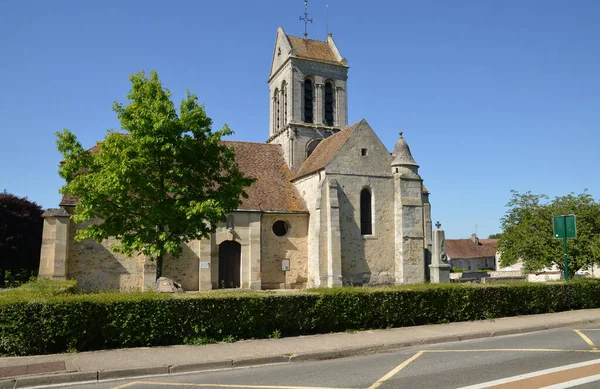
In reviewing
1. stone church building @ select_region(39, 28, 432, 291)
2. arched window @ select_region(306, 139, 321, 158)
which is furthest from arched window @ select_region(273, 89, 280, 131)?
stone church building @ select_region(39, 28, 432, 291)

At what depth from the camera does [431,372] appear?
→ 26.4 feet

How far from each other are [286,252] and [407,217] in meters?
6.83

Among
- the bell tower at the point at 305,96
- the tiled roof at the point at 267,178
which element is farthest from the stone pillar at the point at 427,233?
the bell tower at the point at 305,96

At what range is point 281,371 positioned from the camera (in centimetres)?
854

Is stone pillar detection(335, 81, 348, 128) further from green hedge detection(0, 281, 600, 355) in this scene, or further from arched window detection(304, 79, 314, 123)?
green hedge detection(0, 281, 600, 355)

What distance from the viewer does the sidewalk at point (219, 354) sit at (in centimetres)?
814

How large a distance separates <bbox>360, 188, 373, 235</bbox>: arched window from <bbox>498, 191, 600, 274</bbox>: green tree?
24.8 ft

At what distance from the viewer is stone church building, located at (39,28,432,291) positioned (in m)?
22.1

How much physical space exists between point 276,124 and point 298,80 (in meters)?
3.60

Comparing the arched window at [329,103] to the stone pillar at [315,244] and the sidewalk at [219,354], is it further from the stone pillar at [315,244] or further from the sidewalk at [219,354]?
the sidewalk at [219,354]

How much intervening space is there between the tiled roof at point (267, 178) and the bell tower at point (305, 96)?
88 cm

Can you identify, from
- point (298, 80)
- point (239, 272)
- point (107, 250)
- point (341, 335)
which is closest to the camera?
point (341, 335)

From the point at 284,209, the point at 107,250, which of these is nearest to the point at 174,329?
the point at 107,250

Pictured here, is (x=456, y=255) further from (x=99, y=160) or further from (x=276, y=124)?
(x=99, y=160)
